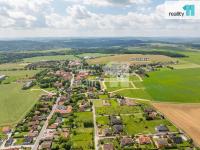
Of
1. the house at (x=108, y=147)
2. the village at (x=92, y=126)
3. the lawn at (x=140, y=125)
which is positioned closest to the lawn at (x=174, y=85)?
the village at (x=92, y=126)

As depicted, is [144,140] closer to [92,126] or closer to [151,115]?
[92,126]

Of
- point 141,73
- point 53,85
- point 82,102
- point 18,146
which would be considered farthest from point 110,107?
point 141,73

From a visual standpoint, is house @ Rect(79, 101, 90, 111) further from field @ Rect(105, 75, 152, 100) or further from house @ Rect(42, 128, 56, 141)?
field @ Rect(105, 75, 152, 100)

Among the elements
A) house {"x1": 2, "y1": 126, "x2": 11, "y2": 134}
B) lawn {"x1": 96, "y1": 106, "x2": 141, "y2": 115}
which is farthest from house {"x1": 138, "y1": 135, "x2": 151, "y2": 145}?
house {"x1": 2, "y1": 126, "x2": 11, "y2": 134}

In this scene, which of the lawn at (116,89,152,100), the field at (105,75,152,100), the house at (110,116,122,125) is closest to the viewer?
the house at (110,116,122,125)

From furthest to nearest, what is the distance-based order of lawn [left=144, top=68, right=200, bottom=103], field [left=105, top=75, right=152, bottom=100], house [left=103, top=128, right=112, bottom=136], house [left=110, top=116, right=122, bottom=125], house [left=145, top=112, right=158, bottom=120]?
field [left=105, top=75, right=152, bottom=100]
lawn [left=144, top=68, right=200, bottom=103]
house [left=145, top=112, right=158, bottom=120]
house [left=110, top=116, right=122, bottom=125]
house [left=103, top=128, right=112, bottom=136]

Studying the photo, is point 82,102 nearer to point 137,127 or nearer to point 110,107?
point 110,107

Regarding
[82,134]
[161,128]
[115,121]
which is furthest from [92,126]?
[161,128]

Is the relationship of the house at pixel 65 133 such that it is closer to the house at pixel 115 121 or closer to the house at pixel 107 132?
the house at pixel 107 132
